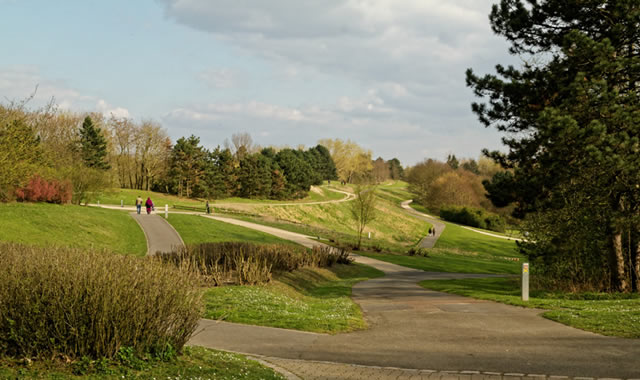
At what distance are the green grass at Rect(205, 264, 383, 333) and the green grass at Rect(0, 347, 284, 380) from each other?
1.82 m

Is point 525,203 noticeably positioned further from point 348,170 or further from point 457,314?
point 348,170

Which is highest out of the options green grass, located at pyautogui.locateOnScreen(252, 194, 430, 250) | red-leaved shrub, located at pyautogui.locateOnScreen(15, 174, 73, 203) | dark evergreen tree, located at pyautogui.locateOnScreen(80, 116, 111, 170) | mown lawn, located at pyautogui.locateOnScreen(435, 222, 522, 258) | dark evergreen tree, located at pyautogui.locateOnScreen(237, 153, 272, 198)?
dark evergreen tree, located at pyautogui.locateOnScreen(80, 116, 111, 170)

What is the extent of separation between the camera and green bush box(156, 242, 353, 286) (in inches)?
636

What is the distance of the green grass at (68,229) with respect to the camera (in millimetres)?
25891

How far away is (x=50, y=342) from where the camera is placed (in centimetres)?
587

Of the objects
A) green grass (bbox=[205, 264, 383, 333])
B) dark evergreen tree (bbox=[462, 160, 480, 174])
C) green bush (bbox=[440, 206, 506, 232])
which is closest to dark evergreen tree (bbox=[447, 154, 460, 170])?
dark evergreen tree (bbox=[462, 160, 480, 174])

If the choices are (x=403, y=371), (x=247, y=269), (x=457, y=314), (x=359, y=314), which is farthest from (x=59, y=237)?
(x=403, y=371)

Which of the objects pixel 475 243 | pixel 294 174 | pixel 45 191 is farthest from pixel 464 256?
pixel 294 174

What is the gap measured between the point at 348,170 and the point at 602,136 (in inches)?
5652

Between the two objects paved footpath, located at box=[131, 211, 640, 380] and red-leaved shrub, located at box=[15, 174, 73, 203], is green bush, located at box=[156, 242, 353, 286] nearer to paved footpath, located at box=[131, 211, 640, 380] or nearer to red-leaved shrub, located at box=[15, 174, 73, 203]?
paved footpath, located at box=[131, 211, 640, 380]

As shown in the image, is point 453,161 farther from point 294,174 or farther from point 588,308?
point 588,308

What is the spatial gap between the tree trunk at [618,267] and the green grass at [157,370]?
49.9ft

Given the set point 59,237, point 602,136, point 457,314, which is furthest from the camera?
point 59,237

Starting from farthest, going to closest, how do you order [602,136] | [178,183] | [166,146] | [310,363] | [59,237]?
[166,146]
[178,183]
[59,237]
[602,136]
[310,363]
